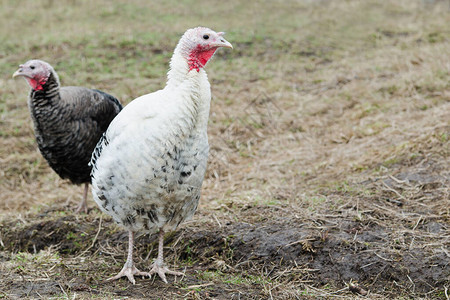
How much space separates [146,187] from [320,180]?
2.92m

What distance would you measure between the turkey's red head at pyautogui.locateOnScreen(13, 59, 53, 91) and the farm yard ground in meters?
1.47

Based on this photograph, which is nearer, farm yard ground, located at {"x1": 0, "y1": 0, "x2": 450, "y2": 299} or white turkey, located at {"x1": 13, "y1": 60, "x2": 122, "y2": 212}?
farm yard ground, located at {"x1": 0, "y1": 0, "x2": 450, "y2": 299}

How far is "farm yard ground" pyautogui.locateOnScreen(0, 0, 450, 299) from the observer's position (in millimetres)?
4098

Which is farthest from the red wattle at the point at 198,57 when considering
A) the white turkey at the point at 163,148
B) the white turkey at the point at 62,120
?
the white turkey at the point at 62,120

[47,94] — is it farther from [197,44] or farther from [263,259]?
[263,259]

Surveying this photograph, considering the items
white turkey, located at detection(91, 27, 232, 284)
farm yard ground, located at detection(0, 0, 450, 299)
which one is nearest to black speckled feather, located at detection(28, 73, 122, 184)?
farm yard ground, located at detection(0, 0, 450, 299)

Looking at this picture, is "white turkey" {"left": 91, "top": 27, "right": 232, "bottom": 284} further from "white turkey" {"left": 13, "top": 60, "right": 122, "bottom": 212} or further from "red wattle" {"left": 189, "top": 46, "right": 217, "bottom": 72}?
"white turkey" {"left": 13, "top": 60, "right": 122, "bottom": 212}

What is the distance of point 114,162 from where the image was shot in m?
3.70

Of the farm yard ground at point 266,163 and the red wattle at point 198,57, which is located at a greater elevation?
the red wattle at point 198,57

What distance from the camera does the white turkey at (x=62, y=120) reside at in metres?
5.58

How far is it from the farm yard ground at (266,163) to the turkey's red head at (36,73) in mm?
1466

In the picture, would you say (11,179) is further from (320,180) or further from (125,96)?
(320,180)

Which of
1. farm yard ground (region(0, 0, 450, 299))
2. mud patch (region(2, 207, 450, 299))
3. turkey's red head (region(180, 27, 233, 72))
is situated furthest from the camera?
farm yard ground (region(0, 0, 450, 299))

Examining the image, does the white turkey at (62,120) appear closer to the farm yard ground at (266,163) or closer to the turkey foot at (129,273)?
the farm yard ground at (266,163)
